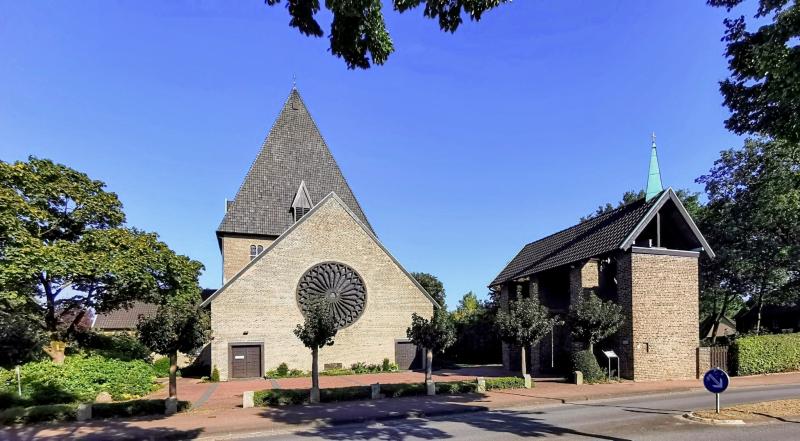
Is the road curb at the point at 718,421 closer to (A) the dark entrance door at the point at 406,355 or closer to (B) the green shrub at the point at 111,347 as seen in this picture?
(A) the dark entrance door at the point at 406,355

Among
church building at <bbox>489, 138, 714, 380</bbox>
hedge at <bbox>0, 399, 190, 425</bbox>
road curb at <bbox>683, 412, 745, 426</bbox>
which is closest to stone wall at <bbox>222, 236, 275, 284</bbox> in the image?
hedge at <bbox>0, 399, 190, 425</bbox>

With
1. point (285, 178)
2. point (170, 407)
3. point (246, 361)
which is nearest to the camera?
point (170, 407)

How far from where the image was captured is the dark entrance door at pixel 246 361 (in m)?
28.2

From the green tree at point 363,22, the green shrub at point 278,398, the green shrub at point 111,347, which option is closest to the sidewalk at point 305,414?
the green shrub at point 278,398

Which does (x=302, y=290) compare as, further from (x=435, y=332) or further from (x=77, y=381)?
(x=77, y=381)

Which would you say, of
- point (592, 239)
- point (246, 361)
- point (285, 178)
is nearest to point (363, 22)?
point (592, 239)

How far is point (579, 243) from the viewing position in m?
26.5

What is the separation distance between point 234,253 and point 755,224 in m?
35.8

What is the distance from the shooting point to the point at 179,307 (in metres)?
17.1

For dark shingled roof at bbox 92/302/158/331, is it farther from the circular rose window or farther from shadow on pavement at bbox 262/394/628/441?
shadow on pavement at bbox 262/394/628/441

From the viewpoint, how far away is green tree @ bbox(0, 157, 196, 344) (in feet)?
→ 71.5

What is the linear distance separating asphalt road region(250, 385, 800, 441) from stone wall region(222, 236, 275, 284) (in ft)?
87.0

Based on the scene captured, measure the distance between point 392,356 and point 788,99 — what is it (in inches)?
1057

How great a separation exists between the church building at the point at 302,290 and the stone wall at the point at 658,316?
42.8 ft
